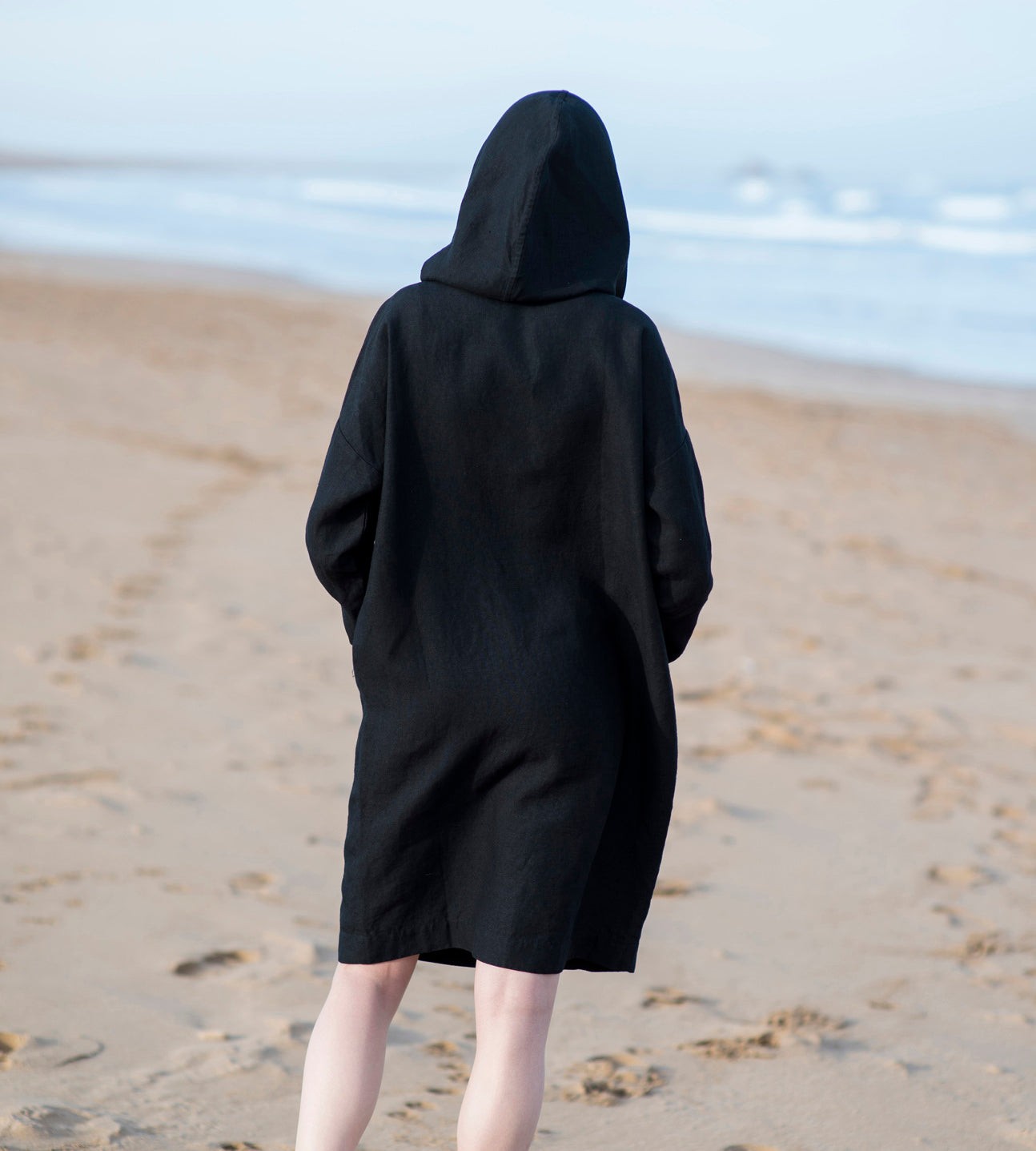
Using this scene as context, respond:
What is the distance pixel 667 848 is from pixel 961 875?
0.81 meters

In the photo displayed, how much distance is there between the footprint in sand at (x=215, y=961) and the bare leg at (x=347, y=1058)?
0.98 meters

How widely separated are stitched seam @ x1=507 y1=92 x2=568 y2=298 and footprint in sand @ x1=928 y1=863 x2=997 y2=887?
2.46 m

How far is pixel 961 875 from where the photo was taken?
3490 mm

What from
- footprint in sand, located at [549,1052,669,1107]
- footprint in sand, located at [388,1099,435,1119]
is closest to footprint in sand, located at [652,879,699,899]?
footprint in sand, located at [549,1052,669,1107]

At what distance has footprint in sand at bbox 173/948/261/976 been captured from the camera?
269cm

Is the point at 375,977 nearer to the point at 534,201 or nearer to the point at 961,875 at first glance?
the point at 534,201

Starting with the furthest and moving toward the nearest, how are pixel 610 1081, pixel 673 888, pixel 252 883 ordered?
pixel 673 888
pixel 252 883
pixel 610 1081

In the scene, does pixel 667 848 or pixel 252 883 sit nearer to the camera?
pixel 252 883

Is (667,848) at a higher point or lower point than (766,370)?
lower

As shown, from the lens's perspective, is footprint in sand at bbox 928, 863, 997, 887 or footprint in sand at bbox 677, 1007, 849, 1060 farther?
footprint in sand at bbox 928, 863, 997, 887

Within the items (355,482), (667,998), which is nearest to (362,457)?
(355,482)

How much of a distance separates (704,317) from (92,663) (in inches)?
507

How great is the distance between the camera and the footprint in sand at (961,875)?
11.3ft

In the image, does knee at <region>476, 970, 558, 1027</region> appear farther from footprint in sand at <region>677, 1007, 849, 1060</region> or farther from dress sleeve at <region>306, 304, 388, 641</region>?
footprint in sand at <region>677, 1007, 849, 1060</region>
